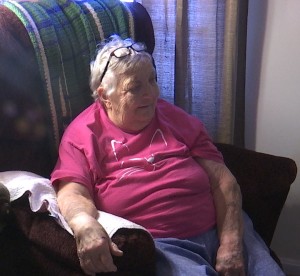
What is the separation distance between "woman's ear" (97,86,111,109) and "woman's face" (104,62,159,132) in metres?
0.01

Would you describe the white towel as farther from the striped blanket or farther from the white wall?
the white wall

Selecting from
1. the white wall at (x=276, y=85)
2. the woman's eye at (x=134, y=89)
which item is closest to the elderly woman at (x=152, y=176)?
the woman's eye at (x=134, y=89)

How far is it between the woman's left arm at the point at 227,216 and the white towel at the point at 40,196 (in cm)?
34

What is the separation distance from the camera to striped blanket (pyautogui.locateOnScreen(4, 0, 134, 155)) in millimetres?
1536

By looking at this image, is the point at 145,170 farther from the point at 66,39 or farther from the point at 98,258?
the point at 66,39

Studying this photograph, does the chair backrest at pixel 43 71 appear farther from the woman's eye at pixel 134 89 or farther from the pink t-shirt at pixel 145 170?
the woman's eye at pixel 134 89

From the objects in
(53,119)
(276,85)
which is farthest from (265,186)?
(53,119)

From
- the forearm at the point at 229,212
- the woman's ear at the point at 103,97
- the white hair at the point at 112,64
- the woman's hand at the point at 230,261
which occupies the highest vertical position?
the white hair at the point at 112,64

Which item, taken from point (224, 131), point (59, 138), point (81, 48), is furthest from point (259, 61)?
point (59, 138)

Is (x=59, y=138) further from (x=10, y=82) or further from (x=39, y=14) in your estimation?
(x=39, y=14)

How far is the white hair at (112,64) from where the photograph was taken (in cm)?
155

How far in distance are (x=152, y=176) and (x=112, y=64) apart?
0.38 meters

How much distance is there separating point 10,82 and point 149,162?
480 mm

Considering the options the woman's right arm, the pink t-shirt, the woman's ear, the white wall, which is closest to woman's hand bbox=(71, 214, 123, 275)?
the woman's right arm
